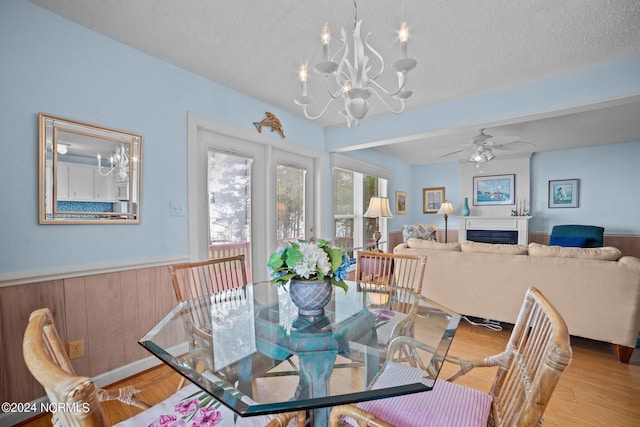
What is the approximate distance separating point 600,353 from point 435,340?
2.41 meters

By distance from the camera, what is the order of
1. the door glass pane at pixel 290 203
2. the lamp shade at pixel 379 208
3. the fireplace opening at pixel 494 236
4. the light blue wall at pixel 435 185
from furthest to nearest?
the light blue wall at pixel 435 185
the fireplace opening at pixel 494 236
the lamp shade at pixel 379 208
the door glass pane at pixel 290 203

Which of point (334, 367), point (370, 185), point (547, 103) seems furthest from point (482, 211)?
point (334, 367)

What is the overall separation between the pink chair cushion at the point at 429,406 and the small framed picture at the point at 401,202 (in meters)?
5.61

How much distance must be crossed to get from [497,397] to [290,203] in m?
2.91

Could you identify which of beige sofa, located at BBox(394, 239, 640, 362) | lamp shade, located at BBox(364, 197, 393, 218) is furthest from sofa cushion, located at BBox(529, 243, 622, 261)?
lamp shade, located at BBox(364, 197, 393, 218)

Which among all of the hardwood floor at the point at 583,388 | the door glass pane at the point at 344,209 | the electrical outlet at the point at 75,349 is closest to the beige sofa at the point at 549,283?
the hardwood floor at the point at 583,388

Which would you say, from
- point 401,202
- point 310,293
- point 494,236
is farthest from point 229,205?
point 494,236

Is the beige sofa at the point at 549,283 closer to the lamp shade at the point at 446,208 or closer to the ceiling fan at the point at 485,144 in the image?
the ceiling fan at the point at 485,144

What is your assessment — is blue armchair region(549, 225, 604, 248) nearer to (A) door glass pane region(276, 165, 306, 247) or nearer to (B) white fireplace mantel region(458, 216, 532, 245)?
(B) white fireplace mantel region(458, 216, 532, 245)

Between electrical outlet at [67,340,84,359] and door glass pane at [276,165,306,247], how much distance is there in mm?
1973

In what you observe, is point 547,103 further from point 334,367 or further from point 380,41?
point 334,367

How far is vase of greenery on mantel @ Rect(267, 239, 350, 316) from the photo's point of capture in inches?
49.1

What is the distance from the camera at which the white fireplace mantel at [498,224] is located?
5910 millimetres

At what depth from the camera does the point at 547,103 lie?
103 inches
